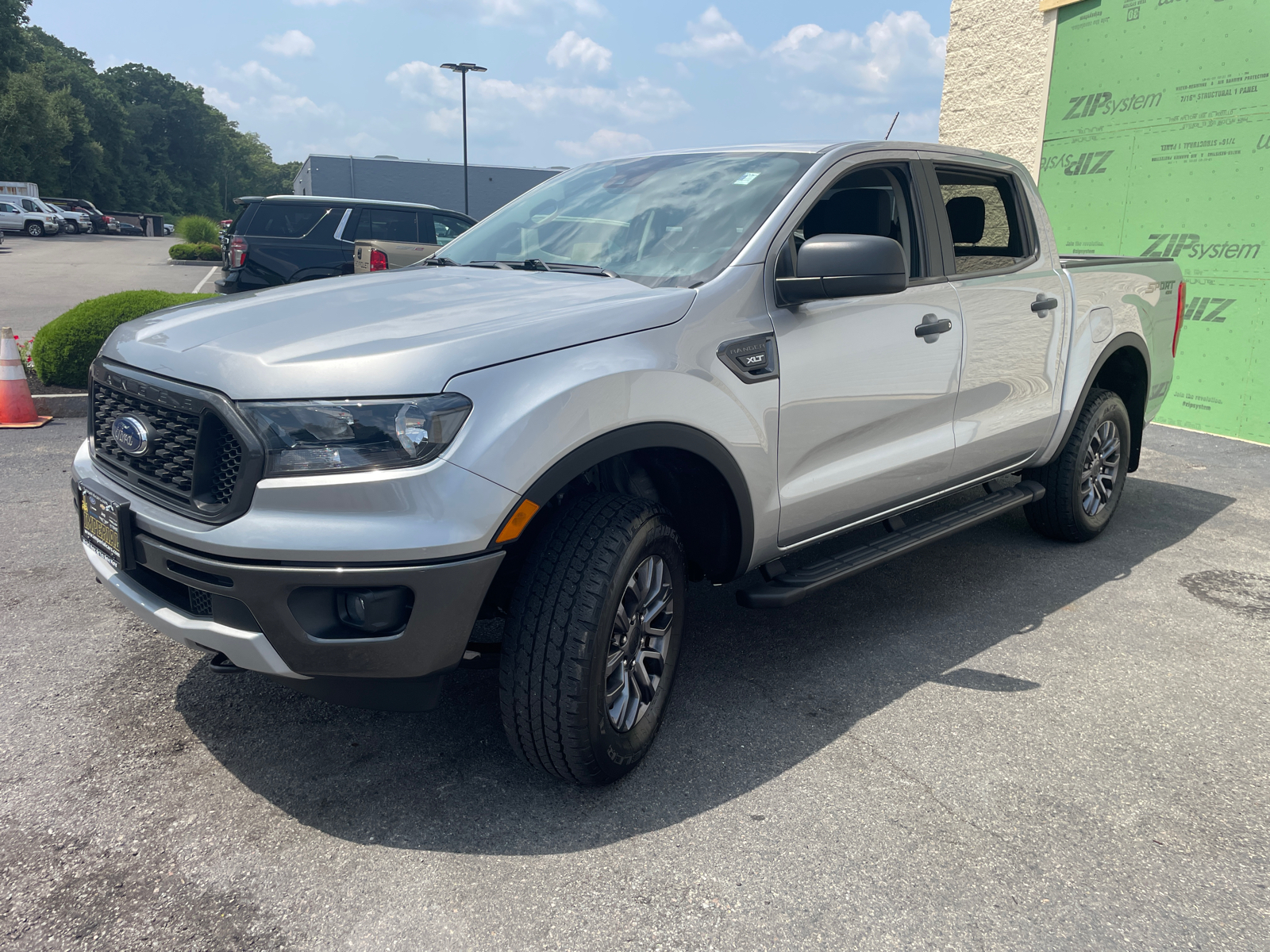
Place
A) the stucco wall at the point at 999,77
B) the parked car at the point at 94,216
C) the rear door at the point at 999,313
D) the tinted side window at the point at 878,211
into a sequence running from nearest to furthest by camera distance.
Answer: the tinted side window at the point at 878,211
the rear door at the point at 999,313
the stucco wall at the point at 999,77
the parked car at the point at 94,216

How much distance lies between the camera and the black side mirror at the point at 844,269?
111 inches

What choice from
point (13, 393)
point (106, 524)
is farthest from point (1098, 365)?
point (13, 393)

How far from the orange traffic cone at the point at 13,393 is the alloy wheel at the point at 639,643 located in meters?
6.16

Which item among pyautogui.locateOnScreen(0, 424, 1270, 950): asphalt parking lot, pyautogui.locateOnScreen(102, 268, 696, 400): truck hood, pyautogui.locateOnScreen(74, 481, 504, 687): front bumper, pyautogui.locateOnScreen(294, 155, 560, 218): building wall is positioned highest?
pyautogui.locateOnScreen(294, 155, 560, 218): building wall

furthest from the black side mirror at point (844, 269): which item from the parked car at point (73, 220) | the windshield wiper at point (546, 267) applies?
the parked car at point (73, 220)

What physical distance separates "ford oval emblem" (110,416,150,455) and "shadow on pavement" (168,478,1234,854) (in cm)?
94

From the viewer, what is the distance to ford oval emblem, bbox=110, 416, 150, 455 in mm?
2436

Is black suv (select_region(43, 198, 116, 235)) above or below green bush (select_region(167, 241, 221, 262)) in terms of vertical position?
above

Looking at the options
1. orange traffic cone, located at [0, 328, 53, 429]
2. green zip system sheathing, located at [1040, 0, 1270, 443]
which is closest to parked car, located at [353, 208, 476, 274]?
orange traffic cone, located at [0, 328, 53, 429]

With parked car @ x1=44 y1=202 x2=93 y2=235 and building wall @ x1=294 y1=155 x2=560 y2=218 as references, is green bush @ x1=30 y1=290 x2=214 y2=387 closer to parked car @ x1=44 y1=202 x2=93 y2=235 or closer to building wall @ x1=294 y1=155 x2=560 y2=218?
building wall @ x1=294 y1=155 x2=560 y2=218

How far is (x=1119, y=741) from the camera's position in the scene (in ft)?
9.84

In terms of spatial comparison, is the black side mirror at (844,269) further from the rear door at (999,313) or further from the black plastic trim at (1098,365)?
the black plastic trim at (1098,365)

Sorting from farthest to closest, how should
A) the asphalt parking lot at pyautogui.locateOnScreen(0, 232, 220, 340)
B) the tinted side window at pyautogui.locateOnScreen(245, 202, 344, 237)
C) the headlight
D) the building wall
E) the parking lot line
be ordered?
the building wall, the parking lot line, the asphalt parking lot at pyautogui.locateOnScreen(0, 232, 220, 340), the tinted side window at pyautogui.locateOnScreen(245, 202, 344, 237), the headlight

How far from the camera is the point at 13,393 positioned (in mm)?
6914
